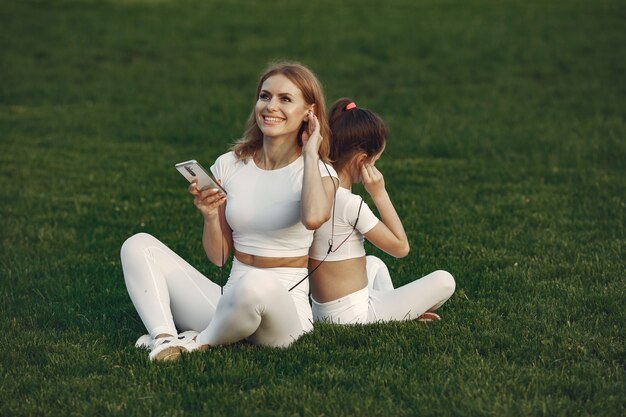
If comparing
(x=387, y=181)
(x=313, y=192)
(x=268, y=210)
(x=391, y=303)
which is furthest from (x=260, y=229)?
(x=387, y=181)

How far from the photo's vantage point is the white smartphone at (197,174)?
515cm

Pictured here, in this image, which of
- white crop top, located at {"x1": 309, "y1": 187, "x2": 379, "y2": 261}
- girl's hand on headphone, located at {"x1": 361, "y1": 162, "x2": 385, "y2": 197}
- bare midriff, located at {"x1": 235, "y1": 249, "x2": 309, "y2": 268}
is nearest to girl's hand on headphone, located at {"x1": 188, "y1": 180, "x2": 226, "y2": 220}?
bare midriff, located at {"x1": 235, "y1": 249, "x2": 309, "y2": 268}

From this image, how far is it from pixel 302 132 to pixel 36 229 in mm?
4127

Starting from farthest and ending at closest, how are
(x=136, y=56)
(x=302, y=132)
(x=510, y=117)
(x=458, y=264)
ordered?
(x=136, y=56) < (x=510, y=117) < (x=458, y=264) < (x=302, y=132)

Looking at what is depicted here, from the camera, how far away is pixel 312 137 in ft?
17.8

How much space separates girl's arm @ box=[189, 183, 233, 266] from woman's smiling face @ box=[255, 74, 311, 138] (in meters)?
0.54

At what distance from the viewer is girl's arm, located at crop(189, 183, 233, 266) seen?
536cm

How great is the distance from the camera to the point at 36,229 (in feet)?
28.9

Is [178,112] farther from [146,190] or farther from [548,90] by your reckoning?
[548,90]

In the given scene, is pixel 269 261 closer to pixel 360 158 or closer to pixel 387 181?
pixel 360 158

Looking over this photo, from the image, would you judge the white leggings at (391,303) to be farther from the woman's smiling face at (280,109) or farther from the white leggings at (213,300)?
the woman's smiling face at (280,109)

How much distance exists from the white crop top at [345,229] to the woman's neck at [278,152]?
378mm

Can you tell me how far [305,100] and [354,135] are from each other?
0.39 metres

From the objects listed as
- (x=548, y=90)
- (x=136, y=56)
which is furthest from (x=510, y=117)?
(x=136, y=56)
